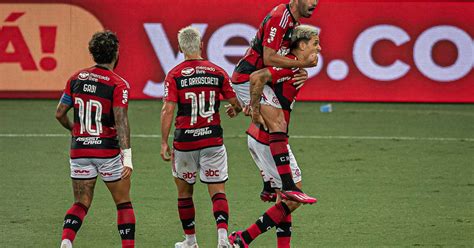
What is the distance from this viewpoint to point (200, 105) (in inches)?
372

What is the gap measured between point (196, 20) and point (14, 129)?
4435 mm

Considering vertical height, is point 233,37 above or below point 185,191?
above

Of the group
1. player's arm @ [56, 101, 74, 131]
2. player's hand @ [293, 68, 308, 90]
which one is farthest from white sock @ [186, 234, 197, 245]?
player's hand @ [293, 68, 308, 90]

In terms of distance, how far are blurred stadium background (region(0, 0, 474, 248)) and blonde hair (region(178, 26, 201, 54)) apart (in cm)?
268

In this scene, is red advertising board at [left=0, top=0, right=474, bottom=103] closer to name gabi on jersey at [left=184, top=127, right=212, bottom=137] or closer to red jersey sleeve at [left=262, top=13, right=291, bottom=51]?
red jersey sleeve at [left=262, top=13, right=291, bottom=51]

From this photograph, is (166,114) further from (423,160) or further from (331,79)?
(331,79)

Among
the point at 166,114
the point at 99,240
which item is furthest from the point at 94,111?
the point at 99,240

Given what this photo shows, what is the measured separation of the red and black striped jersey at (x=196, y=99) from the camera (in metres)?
9.39

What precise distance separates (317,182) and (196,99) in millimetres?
4103

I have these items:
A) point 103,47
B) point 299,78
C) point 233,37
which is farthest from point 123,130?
point 233,37

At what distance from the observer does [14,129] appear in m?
17.1

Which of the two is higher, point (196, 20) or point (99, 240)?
point (196, 20)

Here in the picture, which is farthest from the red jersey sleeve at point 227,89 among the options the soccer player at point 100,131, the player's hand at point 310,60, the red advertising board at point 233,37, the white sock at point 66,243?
the red advertising board at point 233,37

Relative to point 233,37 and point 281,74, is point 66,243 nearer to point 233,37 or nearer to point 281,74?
point 281,74
